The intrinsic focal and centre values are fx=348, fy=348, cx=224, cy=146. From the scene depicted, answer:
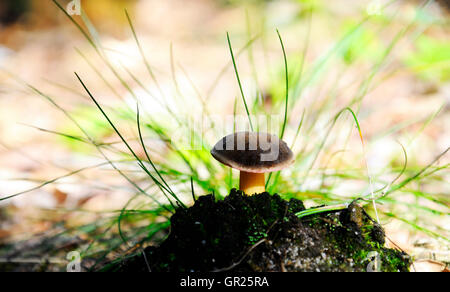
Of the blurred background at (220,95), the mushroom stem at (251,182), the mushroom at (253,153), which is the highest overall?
the blurred background at (220,95)

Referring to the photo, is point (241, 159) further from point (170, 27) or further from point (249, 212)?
point (170, 27)

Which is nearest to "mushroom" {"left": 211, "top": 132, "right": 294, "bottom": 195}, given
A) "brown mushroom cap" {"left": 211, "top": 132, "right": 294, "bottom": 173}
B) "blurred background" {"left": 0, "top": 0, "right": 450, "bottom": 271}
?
"brown mushroom cap" {"left": 211, "top": 132, "right": 294, "bottom": 173}

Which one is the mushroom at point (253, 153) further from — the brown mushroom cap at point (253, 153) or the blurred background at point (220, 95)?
the blurred background at point (220, 95)

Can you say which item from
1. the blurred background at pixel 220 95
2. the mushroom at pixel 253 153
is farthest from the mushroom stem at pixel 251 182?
the blurred background at pixel 220 95

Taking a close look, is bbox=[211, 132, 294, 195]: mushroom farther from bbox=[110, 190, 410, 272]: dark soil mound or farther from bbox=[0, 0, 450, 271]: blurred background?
bbox=[0, 0, 450, 271]: blurred background

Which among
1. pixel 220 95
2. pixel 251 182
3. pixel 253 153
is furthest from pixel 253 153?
pixel 220 95

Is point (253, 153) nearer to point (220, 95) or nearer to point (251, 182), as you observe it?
point (251, 182)
